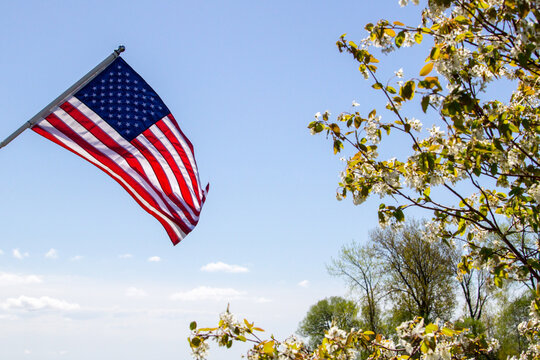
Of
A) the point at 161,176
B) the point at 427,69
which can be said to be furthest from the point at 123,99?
the point at 427,69

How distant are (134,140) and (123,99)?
0.54 m

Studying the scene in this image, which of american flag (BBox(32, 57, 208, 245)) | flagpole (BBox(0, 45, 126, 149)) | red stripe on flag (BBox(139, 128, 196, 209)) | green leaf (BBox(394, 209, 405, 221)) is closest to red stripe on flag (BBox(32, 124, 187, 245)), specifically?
american flag (BBox(32, 57, 208, 245))

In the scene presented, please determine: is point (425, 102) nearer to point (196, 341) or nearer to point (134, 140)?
point (196, 341)

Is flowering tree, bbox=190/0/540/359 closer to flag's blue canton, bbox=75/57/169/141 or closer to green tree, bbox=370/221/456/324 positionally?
flag's blue canton, bbox=75/57/169/141

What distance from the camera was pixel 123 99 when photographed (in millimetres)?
5688

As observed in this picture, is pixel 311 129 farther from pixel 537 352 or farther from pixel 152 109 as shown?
pixel 537 352

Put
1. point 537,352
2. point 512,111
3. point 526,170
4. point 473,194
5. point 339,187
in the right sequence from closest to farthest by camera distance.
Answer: point 526,170, point 512,111, point 339,187, point 473,194, point 537,352

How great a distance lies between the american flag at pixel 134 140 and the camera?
17.3ft

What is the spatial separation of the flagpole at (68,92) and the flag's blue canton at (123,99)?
12cm

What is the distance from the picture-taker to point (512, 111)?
382 centimetres

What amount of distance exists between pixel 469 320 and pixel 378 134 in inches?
995

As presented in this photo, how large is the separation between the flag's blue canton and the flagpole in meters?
0.12

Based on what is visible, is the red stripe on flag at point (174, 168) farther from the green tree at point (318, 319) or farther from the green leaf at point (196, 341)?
the green tree at point (318, 319)

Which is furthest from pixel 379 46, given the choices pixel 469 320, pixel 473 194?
pixel 469 320
